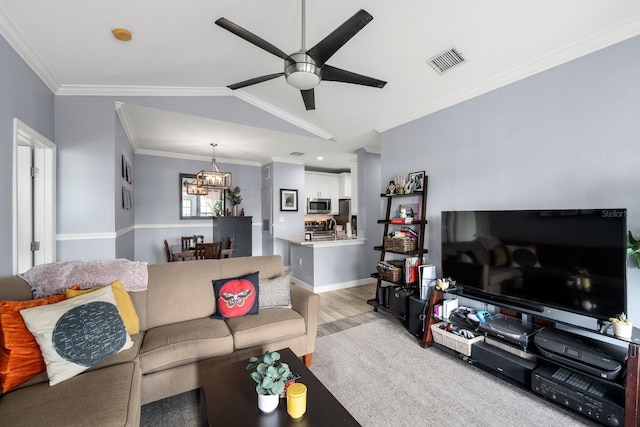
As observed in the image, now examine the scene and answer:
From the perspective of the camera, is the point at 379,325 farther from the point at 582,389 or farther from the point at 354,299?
the point at 582,389

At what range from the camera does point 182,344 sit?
1.94 meters

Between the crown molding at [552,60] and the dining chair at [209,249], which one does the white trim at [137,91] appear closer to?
the dining chair at [209,249]

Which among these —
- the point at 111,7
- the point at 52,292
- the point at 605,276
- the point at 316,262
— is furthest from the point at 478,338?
the point at 111,7

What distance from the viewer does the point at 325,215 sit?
8242 millimetres

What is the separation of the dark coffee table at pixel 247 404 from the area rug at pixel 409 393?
0.54 meters

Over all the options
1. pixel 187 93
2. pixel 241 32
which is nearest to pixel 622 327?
pixel 241 32

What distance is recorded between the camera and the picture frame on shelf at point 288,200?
6383 millimetres

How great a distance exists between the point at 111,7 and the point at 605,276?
13.1 feet

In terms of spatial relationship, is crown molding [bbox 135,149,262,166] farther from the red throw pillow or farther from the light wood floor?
the red throw pillow

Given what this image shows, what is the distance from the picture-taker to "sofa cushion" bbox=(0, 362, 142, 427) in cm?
121

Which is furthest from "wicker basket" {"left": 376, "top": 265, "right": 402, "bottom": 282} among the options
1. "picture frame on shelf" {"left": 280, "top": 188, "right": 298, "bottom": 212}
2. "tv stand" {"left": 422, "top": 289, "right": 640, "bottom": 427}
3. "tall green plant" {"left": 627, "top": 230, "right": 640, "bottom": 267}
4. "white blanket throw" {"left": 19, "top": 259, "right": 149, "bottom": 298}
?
"picture frame on shelf" {"left": 280, "top": 188, "right": 298, "bottom": 212}

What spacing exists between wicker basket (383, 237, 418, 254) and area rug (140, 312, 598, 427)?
1.03m

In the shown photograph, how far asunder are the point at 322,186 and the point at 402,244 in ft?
15.4

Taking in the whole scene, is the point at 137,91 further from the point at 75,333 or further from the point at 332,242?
the point at 332,242
